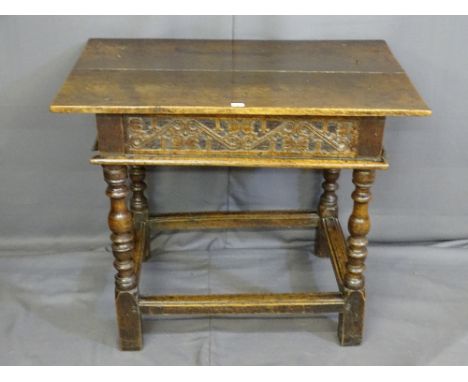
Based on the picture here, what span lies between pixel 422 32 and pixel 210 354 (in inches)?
48.3

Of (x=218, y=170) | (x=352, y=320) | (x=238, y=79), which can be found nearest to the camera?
(x=238, y=79)

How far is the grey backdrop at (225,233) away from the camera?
7.26 feet

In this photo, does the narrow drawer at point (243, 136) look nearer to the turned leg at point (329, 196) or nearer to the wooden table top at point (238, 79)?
the wooden table top at point (238, 79)

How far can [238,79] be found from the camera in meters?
1.92

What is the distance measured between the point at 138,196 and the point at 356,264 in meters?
0.80

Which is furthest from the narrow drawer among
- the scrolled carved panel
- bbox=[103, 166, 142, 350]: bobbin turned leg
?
bbox=[103, 166, 142, 350]: bobbin turned leg

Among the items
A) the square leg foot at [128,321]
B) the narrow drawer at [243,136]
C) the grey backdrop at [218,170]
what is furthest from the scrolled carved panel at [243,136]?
the grey backdrop at [218,170]

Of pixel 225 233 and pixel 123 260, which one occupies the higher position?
pixel 123 260

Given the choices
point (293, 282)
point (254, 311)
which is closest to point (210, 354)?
point (254, 311)

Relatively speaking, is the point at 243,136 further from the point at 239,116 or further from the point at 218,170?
the point at 218,170

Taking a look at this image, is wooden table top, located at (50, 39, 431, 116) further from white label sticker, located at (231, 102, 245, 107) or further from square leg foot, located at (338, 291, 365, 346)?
square leg foot, located at (338, 291, 365, 346)

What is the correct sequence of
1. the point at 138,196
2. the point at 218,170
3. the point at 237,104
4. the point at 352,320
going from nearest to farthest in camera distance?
the point at 237,104, the point at 352,320, the point at 138,196, the point at 218,170

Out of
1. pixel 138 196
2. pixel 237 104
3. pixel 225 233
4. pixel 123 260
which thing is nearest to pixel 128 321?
pixel 123 260

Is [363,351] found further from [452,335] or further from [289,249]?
[289,249]
